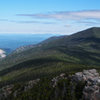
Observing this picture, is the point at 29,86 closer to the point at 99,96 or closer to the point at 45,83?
the point at 45,83

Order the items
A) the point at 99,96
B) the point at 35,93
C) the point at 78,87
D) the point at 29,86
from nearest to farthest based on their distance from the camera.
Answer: the point at 99,96, the point at 78,87, the point at 35,93, the point at 29,86

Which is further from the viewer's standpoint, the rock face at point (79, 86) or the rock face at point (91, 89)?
the rock face at point (79, 86)

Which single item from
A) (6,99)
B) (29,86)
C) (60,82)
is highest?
(60,82)

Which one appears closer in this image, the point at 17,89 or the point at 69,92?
the point at 69,92

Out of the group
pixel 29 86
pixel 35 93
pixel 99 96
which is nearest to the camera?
pixel 99 96

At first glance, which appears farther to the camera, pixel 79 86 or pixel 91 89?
pixel 79 86

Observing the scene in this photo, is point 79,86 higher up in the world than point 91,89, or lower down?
lower down

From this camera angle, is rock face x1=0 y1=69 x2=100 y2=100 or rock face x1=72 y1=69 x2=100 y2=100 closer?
rock face x1=72 y1=69 x2=100 y2=100

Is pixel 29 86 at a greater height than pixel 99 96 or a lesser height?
lesser

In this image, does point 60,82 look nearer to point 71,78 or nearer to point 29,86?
point 71,78

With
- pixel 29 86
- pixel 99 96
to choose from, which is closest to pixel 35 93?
pixel 29 86
